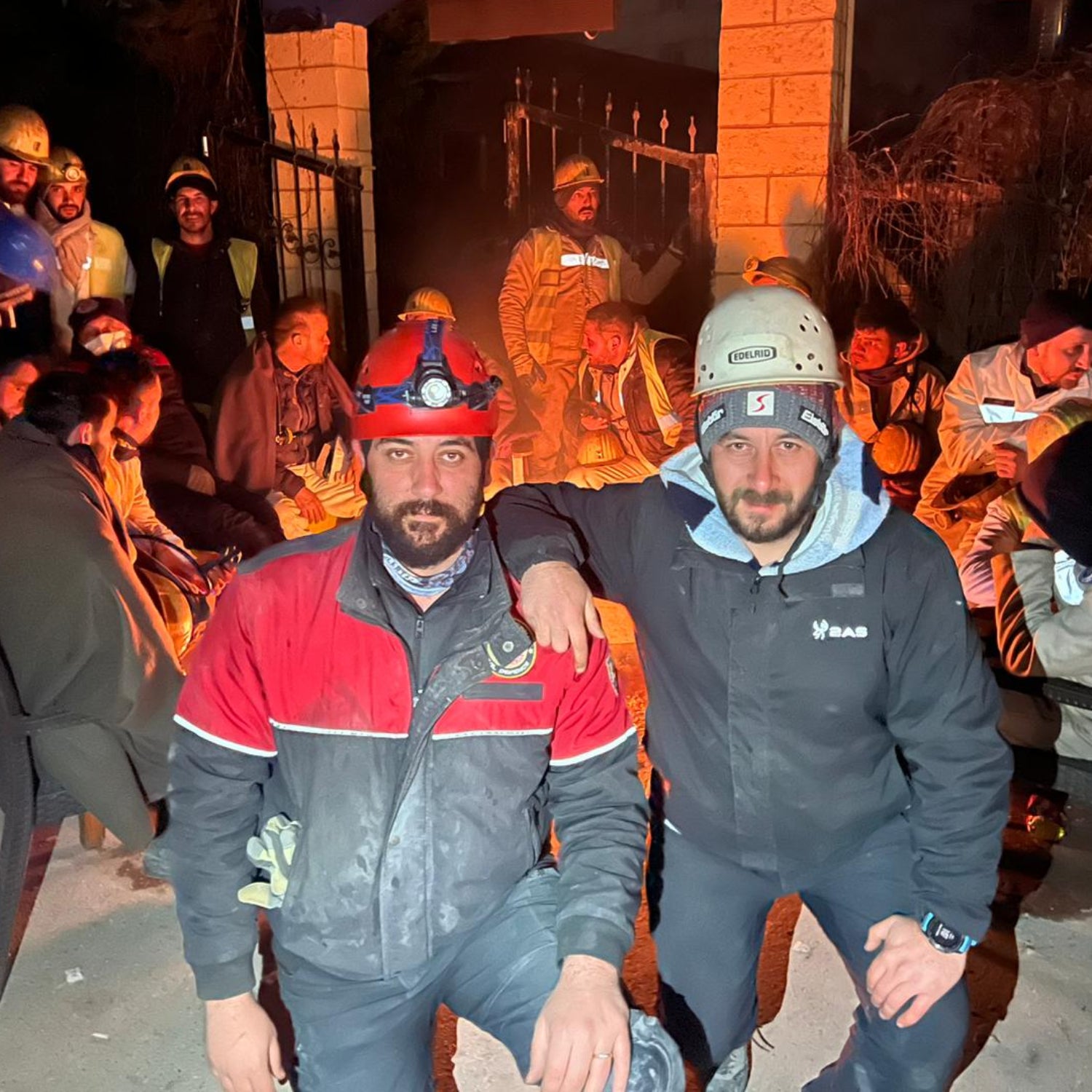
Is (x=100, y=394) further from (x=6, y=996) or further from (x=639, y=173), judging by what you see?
(x=639, y=173)

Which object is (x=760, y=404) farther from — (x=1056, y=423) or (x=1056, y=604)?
(x=1056, y=423)

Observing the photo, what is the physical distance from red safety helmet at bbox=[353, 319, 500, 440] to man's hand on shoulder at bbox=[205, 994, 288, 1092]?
50.6 inches

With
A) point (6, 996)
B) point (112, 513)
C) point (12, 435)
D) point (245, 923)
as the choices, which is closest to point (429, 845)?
point (245, 923)

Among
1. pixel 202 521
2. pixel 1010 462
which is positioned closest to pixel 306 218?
pixel 202 521

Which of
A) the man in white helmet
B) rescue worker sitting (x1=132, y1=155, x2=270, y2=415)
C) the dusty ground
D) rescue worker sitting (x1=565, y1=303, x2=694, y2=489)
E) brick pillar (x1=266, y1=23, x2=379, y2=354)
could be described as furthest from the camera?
brick pillar (x1=266, y1=23, x2=379, y2=354)

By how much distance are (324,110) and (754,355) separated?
302 inches

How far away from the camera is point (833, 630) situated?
255 centimetres

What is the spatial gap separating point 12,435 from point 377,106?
13698 millimetres

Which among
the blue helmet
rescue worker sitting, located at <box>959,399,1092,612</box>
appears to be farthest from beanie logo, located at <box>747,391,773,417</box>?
the blue helmet

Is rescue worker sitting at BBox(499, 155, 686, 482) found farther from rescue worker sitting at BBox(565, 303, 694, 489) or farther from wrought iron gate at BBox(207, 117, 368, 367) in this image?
wrought iron gate at BBox(207, 117, 368, 367)

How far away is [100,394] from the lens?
14.0ft

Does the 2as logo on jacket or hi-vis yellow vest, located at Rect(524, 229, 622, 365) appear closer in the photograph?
the 2as logo on jacket

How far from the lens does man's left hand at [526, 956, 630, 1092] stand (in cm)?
216

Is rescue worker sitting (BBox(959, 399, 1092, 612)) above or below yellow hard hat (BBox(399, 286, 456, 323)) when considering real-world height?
below
